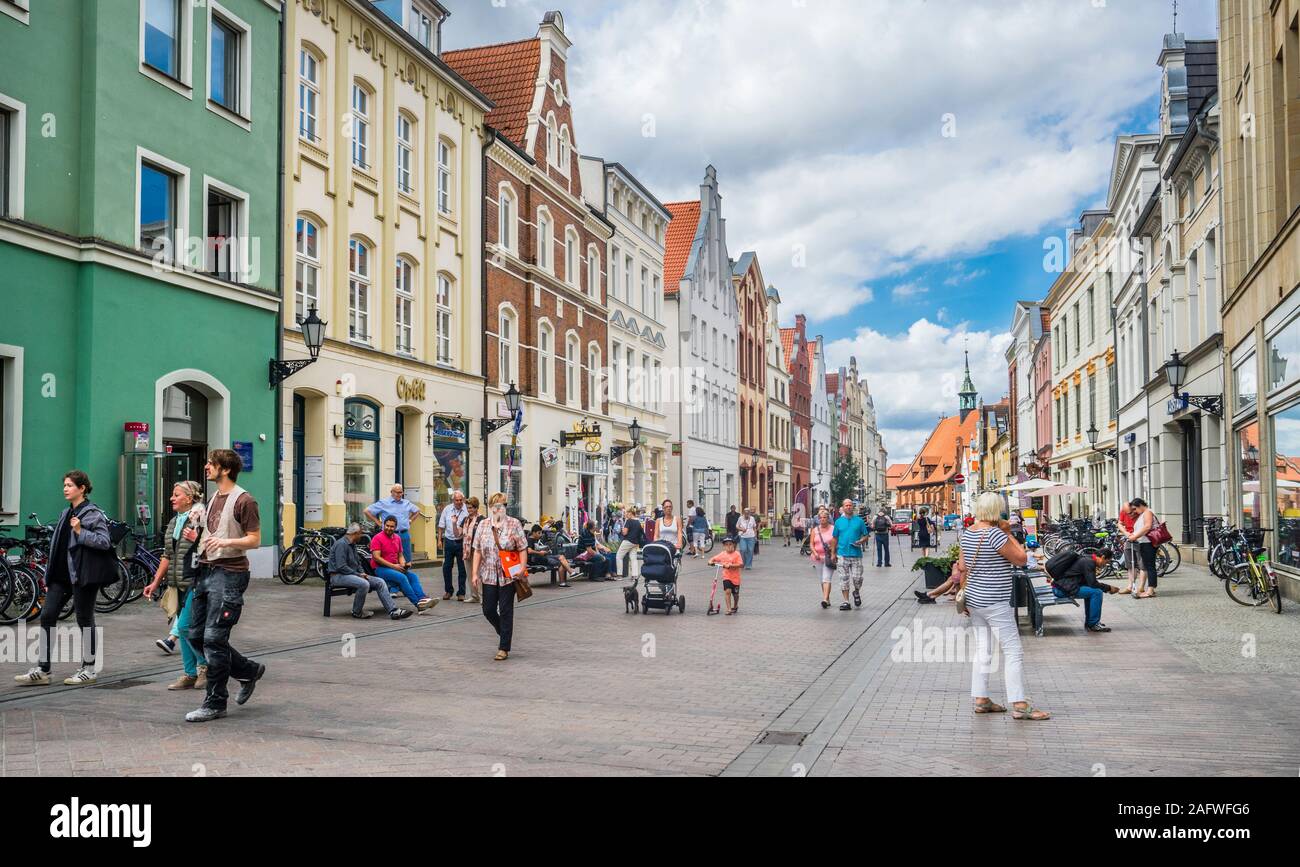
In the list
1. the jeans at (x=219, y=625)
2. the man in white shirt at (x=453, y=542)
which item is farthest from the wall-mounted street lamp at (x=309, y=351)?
the jeans at (x=219, y=625)

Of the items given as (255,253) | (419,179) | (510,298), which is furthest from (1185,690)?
(510,298)

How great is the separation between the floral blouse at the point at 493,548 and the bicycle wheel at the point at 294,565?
28.7 feet

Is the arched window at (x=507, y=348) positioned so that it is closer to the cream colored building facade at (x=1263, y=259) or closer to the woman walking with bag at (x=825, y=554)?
the woman walking with bag at (x=825, y=554)

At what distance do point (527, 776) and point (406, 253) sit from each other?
20.4 m

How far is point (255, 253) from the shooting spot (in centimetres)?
1984

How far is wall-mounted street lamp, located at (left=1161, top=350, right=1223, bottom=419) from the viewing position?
2279cm

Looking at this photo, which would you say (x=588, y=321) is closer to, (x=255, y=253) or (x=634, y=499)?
(x=634, y=499)

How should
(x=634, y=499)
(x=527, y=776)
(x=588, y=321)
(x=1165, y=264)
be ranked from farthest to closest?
1. (x=634, y=499)
2. (x=588, y=321)
3. (x=1165, y=264)
4. (x=527, y=776)

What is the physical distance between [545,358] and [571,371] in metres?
2.26

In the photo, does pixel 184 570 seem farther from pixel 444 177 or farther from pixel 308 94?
pixel 444 177

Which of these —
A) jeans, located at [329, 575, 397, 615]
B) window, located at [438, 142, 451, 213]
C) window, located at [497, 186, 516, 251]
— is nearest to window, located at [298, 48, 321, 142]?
window, located at [438, 142, 451, 213]

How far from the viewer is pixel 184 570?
28.0 feet

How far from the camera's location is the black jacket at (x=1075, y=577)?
45.5 feet

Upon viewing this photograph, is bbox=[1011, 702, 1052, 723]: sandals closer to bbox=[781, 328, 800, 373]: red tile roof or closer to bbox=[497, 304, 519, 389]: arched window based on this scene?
bbox=[497, 304, 519, 389]: arched window
